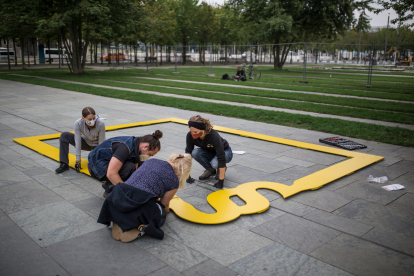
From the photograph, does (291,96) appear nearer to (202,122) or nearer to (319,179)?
(319,179)

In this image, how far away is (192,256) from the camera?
3.26 m

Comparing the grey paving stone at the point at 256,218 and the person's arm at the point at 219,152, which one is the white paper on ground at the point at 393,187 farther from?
the person's arm at the point at 219,152

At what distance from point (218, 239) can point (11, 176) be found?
3.61 metres

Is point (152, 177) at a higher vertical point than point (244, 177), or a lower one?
higher

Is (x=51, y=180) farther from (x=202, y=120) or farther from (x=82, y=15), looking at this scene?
(x=82, y=15)

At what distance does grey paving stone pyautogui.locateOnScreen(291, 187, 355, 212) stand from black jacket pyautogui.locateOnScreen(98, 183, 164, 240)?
2.05m

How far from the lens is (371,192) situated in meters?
4.88

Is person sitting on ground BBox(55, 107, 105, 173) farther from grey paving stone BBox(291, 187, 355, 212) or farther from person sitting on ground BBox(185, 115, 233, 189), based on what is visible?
grey paving stone BBox(291, 187, 355, 212)

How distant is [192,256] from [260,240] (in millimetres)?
752

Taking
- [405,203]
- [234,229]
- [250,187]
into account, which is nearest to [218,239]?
[234,229]

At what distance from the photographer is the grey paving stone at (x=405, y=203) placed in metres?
4.35

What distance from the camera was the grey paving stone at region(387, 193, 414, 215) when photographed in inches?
171

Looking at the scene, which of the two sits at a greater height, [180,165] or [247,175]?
[180,165]

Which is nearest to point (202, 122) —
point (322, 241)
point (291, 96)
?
point (322, 241)
